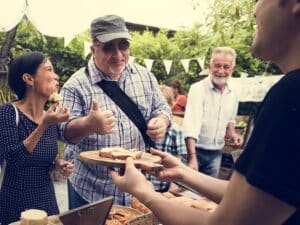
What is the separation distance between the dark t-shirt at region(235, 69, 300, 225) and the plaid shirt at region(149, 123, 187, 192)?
72.9 inches

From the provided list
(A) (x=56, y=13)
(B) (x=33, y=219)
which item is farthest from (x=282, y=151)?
(A) (x=56, y=13)

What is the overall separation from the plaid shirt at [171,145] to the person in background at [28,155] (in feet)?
1.79

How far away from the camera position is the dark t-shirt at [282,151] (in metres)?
0.80

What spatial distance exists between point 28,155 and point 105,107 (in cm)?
48

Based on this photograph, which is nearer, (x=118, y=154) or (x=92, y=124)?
(x=118, y=154)

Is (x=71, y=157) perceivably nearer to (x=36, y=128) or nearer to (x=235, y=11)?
(x=36, y=128)

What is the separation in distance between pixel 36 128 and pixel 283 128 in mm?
1831

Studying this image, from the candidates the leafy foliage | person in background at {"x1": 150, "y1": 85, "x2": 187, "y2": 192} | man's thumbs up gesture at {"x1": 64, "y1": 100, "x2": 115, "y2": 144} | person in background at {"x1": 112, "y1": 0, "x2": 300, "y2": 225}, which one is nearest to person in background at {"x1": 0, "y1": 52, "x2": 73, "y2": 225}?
man's thumbs up gesture at {"x1": 64, "y1": 100, "x2": 115, "y2": 144}

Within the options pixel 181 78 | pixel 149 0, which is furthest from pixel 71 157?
pixel 149 0

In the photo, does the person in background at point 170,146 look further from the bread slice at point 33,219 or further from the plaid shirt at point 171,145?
the bread slice at point 33,219

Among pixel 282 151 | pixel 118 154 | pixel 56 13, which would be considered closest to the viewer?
pixel 282 151

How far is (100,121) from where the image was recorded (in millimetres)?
2094

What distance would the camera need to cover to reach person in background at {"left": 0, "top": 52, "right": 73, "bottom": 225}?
7.75 ft

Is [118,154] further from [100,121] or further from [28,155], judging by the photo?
[28,155]
